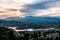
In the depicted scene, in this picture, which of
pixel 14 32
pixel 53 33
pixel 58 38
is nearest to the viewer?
pixel 58 38

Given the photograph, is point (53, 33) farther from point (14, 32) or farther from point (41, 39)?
point (14, 32)

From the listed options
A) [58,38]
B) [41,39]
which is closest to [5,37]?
[41,39]

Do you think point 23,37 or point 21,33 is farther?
point 21,33

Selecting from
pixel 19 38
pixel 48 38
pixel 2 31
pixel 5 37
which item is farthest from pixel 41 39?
pixel 2 31

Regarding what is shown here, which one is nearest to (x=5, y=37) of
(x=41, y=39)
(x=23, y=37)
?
(x=23, y=37)

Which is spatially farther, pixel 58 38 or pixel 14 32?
pixel 14 32

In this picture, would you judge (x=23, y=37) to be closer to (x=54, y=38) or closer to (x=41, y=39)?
(x=41, y=39)

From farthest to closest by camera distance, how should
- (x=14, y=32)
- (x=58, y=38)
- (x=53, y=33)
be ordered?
(x=53, y=33) < (x=14, y=32) < (x=58, y=38)
